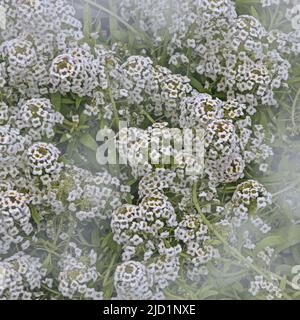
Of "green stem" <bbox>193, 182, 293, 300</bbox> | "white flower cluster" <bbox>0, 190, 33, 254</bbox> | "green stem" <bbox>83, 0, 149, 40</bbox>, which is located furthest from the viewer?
"green stem" <bbox>83, 0, 149, 40</bbox>

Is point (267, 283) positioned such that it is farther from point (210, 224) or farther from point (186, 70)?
point (186, 70)

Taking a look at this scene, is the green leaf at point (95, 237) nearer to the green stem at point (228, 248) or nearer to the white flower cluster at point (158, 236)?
the white flower cluster at point (158, 236)

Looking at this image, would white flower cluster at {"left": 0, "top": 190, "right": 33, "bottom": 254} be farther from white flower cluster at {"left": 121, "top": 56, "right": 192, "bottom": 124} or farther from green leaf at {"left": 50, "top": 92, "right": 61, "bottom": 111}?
white flower cluster at {"left": 121, "top": 56, "right": 192, "bottom": 124}

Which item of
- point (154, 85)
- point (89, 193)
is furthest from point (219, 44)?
point (89, 193)

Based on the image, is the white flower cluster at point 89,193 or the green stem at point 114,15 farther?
the green stem at point 114,15

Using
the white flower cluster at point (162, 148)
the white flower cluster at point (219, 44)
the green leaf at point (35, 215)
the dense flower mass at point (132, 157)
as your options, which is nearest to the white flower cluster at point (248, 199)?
the dense flower mass at point (132, 157)

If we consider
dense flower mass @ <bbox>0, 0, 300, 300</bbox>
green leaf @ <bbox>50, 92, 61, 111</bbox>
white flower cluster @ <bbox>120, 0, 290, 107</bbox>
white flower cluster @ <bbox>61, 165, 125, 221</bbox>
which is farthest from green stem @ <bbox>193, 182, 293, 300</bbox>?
green leaf @ <bbox>50, 92, 61, 111</bbox>

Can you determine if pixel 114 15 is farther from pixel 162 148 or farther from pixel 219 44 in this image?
pixel 162 148
